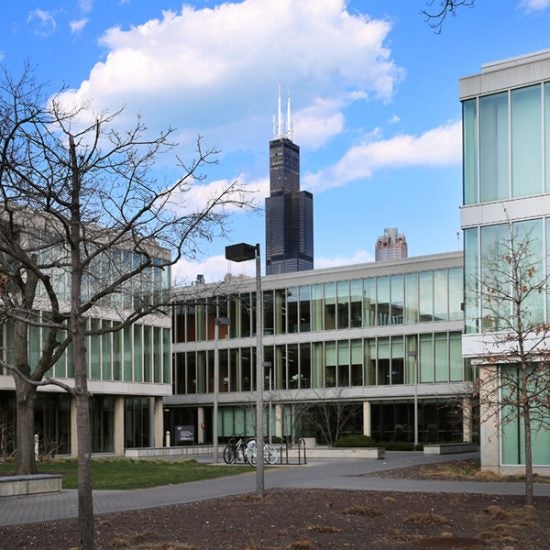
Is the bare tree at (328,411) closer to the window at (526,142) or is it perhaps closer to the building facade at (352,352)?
the building facade at (352,352)

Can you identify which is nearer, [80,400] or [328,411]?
[80,400]

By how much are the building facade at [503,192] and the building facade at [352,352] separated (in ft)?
78.5

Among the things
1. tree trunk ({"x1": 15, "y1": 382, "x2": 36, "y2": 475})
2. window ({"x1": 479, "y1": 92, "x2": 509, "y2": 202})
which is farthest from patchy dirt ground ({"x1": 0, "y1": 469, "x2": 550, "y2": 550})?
window ({"x1": 479, "y1": 92, "x2": 509, "y2": 202})

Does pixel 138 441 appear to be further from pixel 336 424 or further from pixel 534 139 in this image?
pixel 534 139

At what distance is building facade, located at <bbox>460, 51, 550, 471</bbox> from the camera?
2570 cm

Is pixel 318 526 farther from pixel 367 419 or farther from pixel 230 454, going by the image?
pixel 367 419

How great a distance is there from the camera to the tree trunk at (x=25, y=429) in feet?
83.8

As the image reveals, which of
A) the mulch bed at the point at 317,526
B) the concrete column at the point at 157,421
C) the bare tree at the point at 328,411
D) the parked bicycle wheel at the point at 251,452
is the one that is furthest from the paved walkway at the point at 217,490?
the bare tree at the point at 328,411

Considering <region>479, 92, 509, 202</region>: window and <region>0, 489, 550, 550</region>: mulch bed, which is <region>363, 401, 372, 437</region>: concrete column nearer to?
<region>479, 92, 509, 202</region>: window

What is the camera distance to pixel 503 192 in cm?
2648

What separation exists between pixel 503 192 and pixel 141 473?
14.1 m

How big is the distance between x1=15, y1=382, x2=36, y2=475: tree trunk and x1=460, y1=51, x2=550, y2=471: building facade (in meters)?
12.3

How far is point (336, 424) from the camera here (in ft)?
193

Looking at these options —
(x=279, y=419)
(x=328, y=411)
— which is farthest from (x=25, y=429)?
(x=279, y=419)
